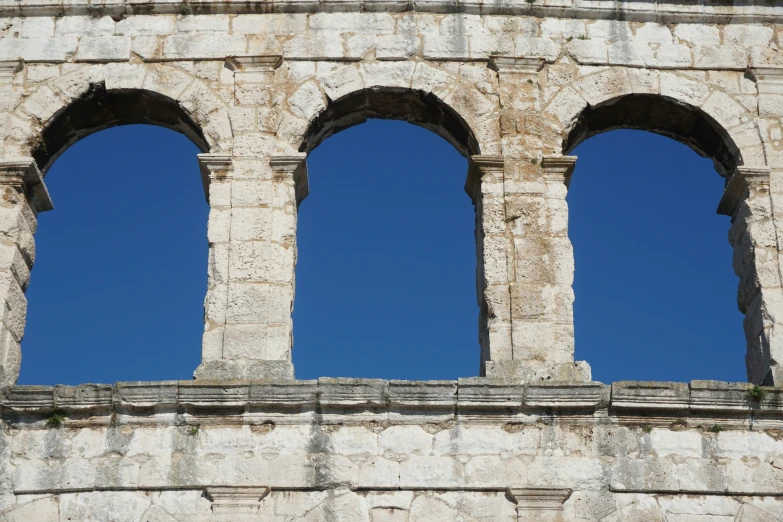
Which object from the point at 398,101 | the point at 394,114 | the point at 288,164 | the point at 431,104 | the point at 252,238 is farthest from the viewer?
the point at 394,114

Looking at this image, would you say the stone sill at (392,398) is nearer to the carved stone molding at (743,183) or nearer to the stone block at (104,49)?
the carved stone molding at (743,183)

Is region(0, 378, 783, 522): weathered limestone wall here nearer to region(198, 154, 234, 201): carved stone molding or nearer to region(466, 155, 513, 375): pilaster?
region(466, 155, 513, 375): pilaster

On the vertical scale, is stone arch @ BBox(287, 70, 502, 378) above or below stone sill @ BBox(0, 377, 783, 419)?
above

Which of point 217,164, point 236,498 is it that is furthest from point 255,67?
point 236,498

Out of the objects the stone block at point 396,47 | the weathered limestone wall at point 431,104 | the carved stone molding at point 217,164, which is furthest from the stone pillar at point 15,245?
the stone block at point 396,47

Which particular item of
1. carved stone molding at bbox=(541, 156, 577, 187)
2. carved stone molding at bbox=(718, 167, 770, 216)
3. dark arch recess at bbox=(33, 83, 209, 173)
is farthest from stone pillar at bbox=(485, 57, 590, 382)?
dark arch recess at bbox=(33, 83, 209, 173)

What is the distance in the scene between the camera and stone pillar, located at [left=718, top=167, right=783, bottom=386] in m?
10.5

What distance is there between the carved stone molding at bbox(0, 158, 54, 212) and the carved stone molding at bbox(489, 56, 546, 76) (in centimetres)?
376

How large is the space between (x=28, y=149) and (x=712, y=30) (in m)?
5.73

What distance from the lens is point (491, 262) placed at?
10.7 m

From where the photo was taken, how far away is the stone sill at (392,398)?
9.98m

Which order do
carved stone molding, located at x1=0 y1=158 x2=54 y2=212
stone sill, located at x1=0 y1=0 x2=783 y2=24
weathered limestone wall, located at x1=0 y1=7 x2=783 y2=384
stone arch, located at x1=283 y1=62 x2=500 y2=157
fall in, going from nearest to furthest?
1. weathered limestone wall, located at x1=0 y1=7 x2=783 y2=384
2. carved stone molding, located at x1=0 y1=158 x2=54 y2=212
3. stone arch, located at x1=283 y1=62 x2=500 y2=157
4. stone sill, located at x1=0 y1=0 x2=783 y2=24

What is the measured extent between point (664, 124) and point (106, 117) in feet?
15.3

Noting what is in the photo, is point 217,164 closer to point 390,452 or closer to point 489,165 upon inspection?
point 489,165
